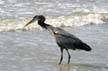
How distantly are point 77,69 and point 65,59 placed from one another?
94 centimetres

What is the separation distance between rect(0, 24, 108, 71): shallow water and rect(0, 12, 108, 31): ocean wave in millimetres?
905

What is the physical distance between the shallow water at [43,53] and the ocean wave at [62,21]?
0.91m

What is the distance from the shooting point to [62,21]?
15.9m

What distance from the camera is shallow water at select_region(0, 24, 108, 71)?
10172 mm

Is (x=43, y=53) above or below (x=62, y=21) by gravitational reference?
above

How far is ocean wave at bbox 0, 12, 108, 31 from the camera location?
48.6 ft

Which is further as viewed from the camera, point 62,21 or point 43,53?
point 62,21

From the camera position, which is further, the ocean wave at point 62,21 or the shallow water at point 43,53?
the ocean wave at point 62,21

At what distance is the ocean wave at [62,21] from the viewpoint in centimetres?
1482

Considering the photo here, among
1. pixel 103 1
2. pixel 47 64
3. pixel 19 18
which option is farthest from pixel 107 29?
pixel 103 1

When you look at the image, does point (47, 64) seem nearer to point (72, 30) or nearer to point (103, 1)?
point (72, 30)

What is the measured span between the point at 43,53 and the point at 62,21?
185 inches

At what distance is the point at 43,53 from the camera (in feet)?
37.3

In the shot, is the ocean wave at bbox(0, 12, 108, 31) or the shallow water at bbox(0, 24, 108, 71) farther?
the ocean wave at bbox(0, 12, 108, 31)
